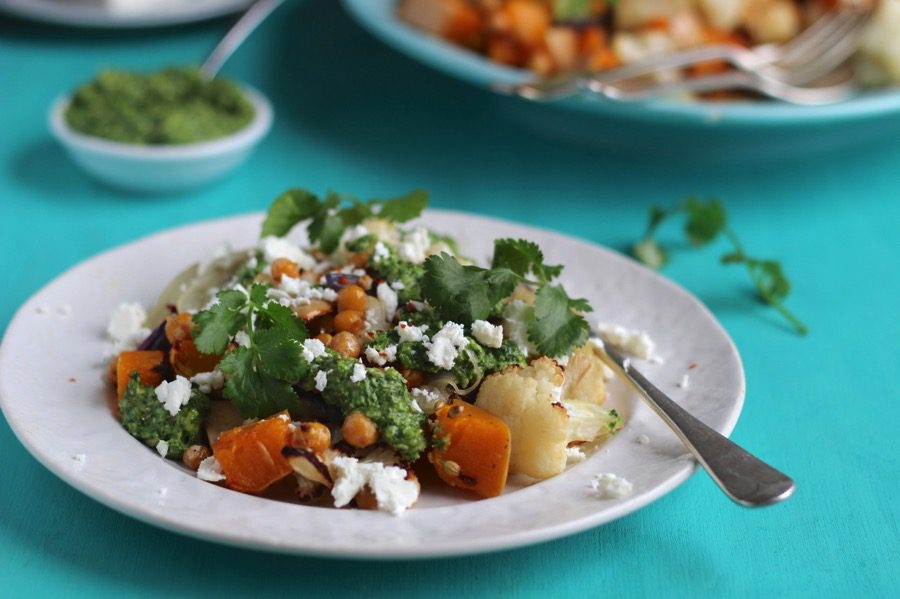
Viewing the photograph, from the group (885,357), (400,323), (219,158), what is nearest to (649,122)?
(885,357)

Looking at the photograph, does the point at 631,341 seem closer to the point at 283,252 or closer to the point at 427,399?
the point at 427,399

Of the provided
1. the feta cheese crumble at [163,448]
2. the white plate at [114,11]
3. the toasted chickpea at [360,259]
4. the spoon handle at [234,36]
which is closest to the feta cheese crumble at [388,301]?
the toasted chickpea at [360,259]

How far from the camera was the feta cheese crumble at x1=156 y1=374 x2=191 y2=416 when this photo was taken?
8.51 ft

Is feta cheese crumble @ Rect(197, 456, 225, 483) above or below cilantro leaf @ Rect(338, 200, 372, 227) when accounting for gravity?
below

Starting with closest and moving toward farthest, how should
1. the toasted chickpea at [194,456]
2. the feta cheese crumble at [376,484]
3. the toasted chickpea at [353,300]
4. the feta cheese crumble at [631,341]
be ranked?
the feta cheese crumble at [376,484] → the toasted chickpea at [194,456] → the toasted chickpea at [353,300] → the feta cheese crumble at [631,341]

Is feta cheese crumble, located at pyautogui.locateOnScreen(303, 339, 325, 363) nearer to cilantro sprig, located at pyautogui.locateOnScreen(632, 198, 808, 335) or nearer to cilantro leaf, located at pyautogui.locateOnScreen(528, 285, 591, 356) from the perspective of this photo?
cilantro leaf, located at pyautogui.locateOnScreen(528, 285, 591, 356)

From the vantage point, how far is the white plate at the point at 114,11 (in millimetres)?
5449

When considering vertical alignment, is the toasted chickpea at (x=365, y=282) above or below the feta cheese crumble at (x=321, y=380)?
above

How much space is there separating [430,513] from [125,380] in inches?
34.4

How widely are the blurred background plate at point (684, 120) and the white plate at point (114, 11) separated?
1.24 m

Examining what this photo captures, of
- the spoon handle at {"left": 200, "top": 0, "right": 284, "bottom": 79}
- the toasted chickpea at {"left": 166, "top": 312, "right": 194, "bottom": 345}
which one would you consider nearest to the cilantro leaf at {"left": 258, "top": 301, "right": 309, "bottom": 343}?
the toasted chickpea at {"left": 166, "top": 312, "right": 194, "bottom": 345}

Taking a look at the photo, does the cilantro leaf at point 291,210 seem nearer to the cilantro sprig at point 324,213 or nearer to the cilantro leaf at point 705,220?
the cilantro sprig at point 324,213

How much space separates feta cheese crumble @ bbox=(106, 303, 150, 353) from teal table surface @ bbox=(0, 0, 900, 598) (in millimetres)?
370

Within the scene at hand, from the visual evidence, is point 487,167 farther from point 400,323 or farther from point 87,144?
point 400,323
